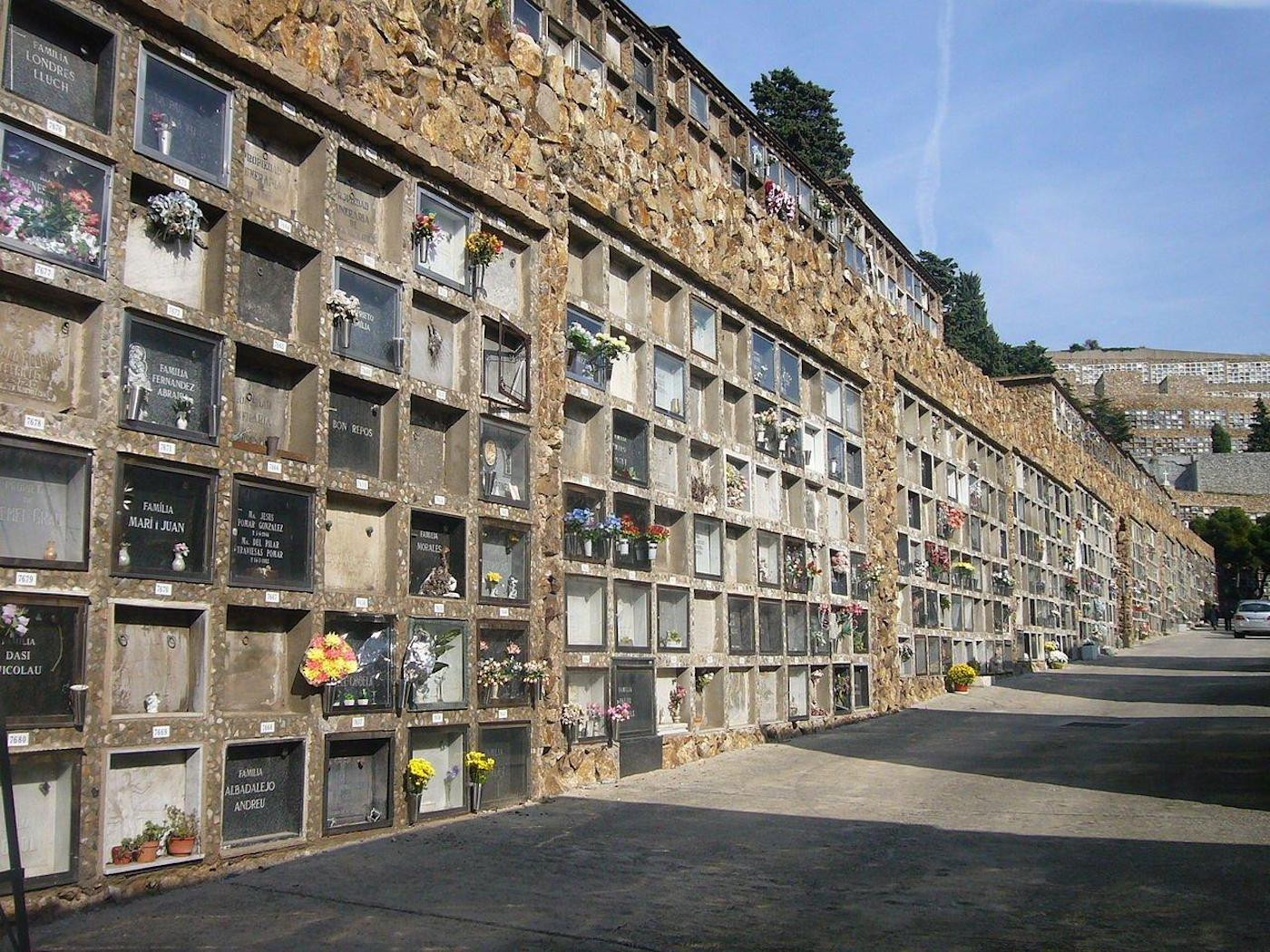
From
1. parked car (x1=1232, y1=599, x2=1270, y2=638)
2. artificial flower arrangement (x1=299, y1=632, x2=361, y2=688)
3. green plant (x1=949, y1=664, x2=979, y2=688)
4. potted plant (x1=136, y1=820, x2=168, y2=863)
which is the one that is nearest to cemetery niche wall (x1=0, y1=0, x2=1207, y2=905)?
potted plant (x1=136, y1=820, x2=168, y2=863)

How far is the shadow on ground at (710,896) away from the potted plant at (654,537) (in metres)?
3.42

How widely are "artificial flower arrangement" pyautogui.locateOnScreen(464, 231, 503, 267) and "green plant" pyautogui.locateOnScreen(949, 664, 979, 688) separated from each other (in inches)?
530

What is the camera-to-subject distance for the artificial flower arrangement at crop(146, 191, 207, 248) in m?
6.72

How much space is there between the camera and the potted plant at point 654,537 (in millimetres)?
11172

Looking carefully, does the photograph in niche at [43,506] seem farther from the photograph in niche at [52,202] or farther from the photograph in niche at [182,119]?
the photograph in niche at [182,119]

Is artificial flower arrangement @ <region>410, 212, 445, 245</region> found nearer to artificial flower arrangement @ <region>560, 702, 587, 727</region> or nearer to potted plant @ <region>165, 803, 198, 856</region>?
artificial flower arrangement @ <region>560, 702, 587, 727</region>

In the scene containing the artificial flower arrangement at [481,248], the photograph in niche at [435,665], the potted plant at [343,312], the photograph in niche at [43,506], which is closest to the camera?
the photograph in niche at [43,506]

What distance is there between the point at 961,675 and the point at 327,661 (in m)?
14.9

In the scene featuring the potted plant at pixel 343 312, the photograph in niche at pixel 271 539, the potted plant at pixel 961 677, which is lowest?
the potted plant at pixel 961 677

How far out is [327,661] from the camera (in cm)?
732

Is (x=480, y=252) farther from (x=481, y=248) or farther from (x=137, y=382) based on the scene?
(x=137, y=382)

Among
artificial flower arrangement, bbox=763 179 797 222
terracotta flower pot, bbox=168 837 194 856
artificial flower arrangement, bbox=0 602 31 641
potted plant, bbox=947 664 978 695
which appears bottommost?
terracotta flower pot, bbox=168 837 194 856

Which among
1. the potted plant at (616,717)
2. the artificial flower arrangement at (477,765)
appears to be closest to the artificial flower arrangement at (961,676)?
the potted plant at (616,717)

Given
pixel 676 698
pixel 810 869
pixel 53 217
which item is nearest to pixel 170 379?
pixel 53 217
